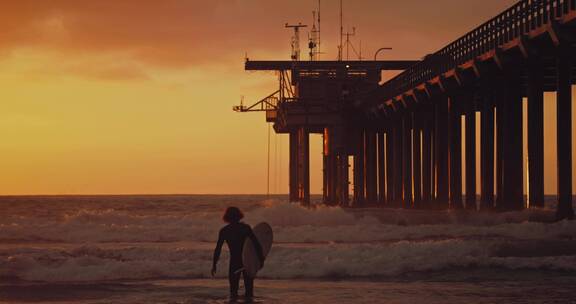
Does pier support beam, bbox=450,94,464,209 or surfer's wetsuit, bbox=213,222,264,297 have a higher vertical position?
pier support beam, bbox=450,94,464,209

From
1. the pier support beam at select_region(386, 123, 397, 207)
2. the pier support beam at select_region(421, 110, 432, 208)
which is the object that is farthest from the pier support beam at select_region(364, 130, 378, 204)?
the pier support beam at select_region(421, 110, 432, 208)

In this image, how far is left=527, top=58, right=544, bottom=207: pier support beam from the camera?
3225 cm

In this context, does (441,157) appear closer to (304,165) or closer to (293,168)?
(304,165)

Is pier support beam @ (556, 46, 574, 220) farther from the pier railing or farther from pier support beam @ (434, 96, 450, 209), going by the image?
pier support beam @ (434, 96, 450, 209)

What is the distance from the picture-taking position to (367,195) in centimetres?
6706

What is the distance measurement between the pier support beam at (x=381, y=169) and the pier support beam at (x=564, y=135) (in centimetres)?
3065

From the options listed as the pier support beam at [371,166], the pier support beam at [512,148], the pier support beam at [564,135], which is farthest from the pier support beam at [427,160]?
the pier support beam at [371,166]

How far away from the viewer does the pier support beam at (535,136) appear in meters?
32.2

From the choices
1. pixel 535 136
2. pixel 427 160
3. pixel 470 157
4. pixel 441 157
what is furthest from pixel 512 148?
Result: pixel 427 160

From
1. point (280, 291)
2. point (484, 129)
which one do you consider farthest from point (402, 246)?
point (484, 129)

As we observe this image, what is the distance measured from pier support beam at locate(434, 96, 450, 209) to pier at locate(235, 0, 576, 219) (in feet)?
0.13

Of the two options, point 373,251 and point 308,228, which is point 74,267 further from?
point 308,228

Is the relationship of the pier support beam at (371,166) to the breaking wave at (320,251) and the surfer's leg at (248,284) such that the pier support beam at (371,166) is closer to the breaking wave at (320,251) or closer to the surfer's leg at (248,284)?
the breaking wave at (320,251)

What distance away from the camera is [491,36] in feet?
112
